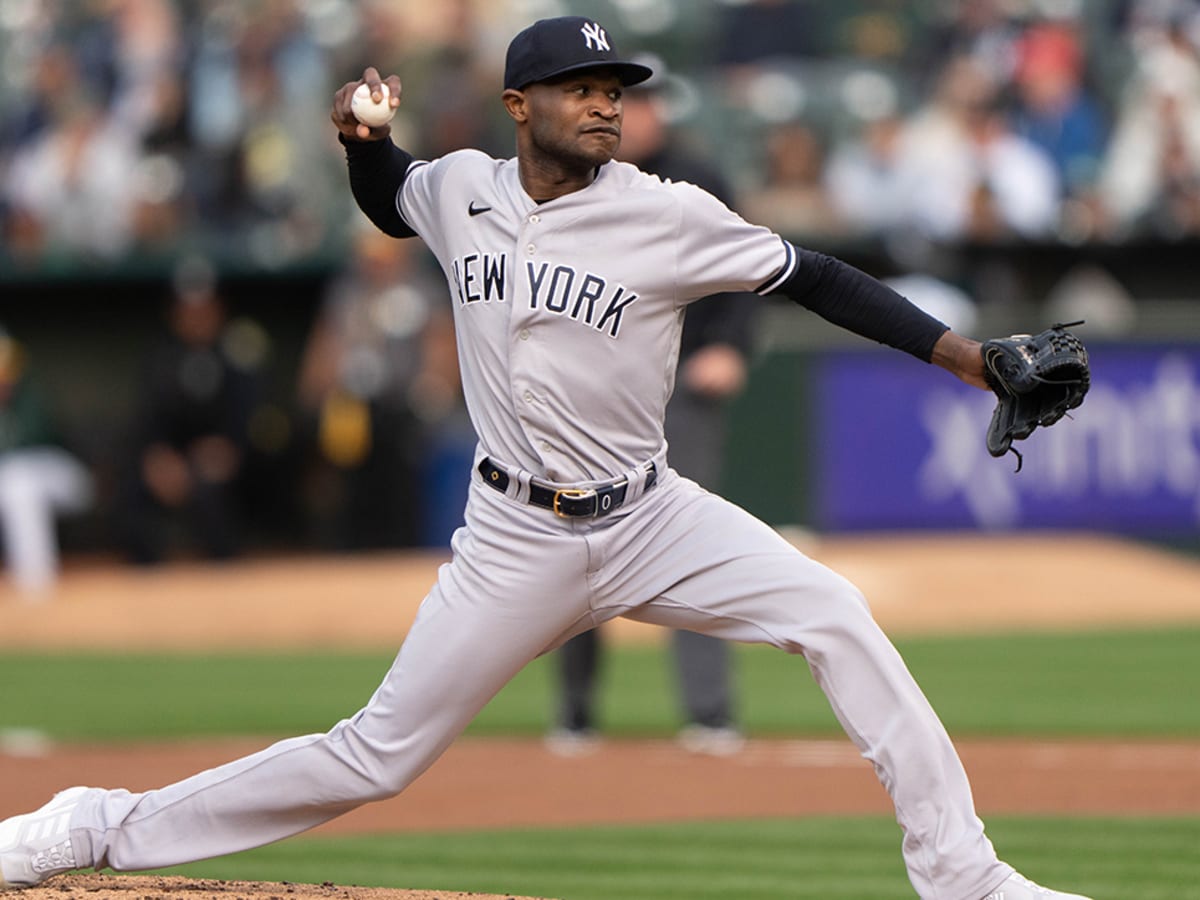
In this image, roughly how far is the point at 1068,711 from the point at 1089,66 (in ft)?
26.5

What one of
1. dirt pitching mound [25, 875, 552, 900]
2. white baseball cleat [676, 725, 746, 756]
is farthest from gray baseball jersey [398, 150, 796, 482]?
white baseball cleat [676, 725, 746, 756]

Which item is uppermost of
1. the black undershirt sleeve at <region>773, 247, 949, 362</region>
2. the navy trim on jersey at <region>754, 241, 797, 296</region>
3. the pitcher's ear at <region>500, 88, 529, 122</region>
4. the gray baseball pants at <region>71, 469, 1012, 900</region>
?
the pitcher's ear at <region>500, 88, 529, 122</region>

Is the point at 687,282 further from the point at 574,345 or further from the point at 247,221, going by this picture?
the point at 247,221

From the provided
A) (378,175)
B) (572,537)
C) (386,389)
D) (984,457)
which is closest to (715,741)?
(572,537)

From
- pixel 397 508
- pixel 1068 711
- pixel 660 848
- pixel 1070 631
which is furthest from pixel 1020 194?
pixel 660 848

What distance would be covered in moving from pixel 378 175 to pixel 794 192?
31.6 ft

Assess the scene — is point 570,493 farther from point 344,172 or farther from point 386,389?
point 344,172

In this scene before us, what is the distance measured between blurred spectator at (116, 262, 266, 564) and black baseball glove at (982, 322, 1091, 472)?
9515 mm

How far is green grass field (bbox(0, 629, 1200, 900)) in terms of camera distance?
5.23 m

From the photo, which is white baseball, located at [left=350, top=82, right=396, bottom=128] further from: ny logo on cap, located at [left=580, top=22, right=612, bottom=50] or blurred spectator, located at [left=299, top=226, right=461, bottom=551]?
blurred spectator, located at [left=299, top=226, right=461, bottom=551]

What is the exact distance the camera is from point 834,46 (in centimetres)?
1616

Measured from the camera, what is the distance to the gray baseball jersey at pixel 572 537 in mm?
4102

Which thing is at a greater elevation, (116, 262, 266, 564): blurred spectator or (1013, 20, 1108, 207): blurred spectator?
(1013, 20, 1108, 207): blurred spectator

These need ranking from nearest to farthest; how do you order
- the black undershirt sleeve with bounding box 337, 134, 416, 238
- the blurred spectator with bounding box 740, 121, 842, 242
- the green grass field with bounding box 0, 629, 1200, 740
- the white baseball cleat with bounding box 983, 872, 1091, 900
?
1. the white baseball cleat with bounding box 983, 872, 1091, 900
2. the black undershirt sleeve with bounding box 337, 134, 416, 238
3. the green grass field with bounding box 0, 629, 1200, 740
4. the blurred spectator with bounding box 740, 121, 842, 242
